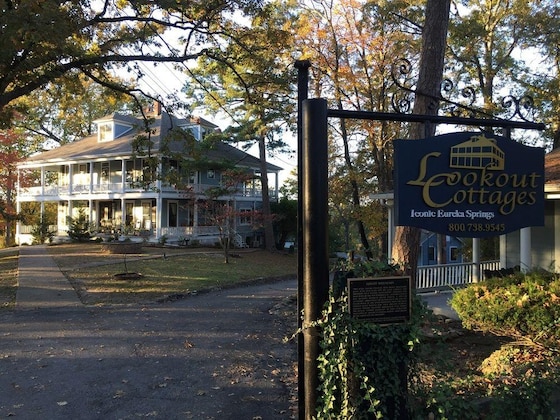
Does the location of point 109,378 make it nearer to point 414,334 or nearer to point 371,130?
point 414,334

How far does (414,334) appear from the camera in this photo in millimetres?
3211

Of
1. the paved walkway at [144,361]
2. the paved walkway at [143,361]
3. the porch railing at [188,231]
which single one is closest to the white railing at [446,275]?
the paved walkway at [144,361]

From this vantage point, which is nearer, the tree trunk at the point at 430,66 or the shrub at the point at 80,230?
the tree trunk at the point at 430,66

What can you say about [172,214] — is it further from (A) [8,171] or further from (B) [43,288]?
(B) [43,288]

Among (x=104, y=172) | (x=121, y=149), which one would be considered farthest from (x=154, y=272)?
(x=104, y=172)

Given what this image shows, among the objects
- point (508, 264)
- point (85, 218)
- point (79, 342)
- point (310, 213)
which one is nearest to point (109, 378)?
point (79, 342)

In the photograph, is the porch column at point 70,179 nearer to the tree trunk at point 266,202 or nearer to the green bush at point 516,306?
the tree trunk at point 266,202

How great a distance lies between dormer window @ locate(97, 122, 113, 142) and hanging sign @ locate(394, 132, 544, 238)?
30986 mm

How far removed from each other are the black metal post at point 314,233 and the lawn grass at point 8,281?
29.9 feet

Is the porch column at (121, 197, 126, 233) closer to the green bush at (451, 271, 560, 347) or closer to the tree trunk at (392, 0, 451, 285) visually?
the tree trunk at (392, 0, 451, 285)

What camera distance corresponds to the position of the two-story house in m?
28.0

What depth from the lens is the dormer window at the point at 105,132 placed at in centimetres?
3170

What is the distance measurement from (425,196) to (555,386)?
6.27 ft

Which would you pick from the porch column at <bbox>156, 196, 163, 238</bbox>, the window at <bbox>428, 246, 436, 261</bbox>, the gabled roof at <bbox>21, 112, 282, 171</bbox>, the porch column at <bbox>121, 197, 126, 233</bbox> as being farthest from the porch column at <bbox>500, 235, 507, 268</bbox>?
the porch column at <bbox>121, 197, 126, 233</bbox>
